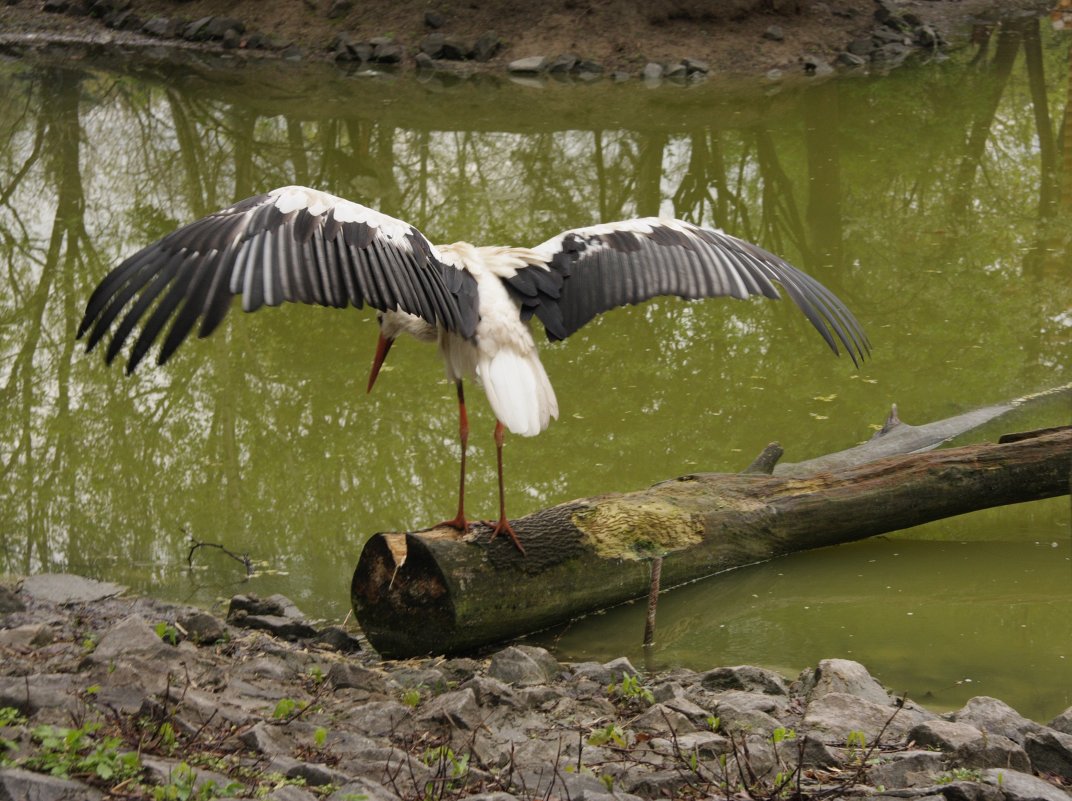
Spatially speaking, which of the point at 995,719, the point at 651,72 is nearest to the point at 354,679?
the point at 995,719

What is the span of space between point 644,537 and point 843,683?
144 centimetres

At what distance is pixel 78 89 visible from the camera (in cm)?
1889

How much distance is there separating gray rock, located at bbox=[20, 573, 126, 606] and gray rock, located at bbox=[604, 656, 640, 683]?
2.37 m

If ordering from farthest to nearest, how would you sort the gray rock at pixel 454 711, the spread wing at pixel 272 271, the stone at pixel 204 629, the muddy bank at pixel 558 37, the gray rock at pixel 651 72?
1. the muddy bank at pixel 558 37
2. the gray rock at pixel 651 72
3. the stone at pixel 204 629
4. the spread wing at pixel 272 271
5. the gray rock at pixel 454 711

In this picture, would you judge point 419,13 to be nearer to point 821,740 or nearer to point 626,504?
point 626,504

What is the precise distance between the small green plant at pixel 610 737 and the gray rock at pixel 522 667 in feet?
2.18

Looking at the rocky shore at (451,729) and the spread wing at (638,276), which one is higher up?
the spread wing at (638,276)

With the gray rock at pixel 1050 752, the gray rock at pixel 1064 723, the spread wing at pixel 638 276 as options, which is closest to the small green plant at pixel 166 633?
the spread wing at pixel 638 276

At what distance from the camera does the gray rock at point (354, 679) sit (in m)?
4.54

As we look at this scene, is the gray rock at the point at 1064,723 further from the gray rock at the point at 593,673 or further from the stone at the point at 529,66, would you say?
the stone at the point at 529,66

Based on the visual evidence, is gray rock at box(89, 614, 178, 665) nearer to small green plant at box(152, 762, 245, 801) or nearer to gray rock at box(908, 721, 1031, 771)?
small green plant at box(152, 762, 245, 801)

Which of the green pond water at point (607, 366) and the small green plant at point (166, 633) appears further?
the green pond water at point (607, 366)

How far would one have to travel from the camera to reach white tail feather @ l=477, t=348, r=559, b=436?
4918 millimetres

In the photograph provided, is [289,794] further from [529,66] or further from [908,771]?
[529,66]
